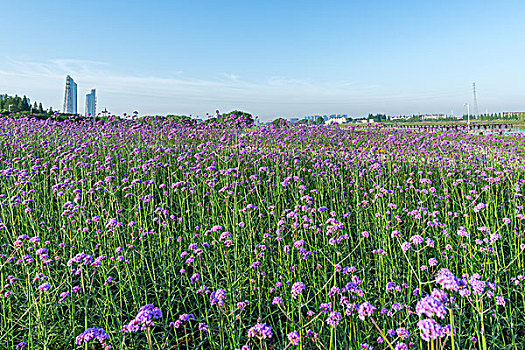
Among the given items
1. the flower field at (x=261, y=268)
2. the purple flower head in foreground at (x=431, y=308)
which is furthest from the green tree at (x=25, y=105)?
the purple flower head in foreground at (x=431, y=308)

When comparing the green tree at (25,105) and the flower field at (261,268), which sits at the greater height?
the green tree at (25,105)

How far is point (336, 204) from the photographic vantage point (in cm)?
486

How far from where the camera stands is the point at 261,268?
321cm

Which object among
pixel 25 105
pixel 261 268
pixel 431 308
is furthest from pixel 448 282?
pixel 25 105

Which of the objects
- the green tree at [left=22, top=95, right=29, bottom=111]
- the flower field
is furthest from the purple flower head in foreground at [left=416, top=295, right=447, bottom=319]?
the green tree at [left=22, top=95, right=29, bottom=111]

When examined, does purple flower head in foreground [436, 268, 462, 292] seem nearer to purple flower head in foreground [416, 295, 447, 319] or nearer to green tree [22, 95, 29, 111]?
purple flower head in foreground [416, 295, 447, 319]

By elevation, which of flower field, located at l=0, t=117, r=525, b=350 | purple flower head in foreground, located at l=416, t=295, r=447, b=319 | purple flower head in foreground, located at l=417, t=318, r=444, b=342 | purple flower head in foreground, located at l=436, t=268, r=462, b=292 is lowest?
flower field, located at l=0, t=117, r=525, b=350

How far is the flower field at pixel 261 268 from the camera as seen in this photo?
7.23 ft

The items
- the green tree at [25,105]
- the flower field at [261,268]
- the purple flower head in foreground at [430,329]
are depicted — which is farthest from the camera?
the green tree at [25,105]

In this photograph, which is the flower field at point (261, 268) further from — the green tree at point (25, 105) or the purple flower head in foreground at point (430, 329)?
the green tree at point (25, 105)

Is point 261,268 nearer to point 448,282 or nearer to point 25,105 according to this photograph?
point 448,282

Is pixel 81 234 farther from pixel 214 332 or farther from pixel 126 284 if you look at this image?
pixel 214 332

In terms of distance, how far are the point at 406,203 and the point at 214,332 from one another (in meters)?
3.73

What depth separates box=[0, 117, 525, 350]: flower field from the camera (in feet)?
7.23
